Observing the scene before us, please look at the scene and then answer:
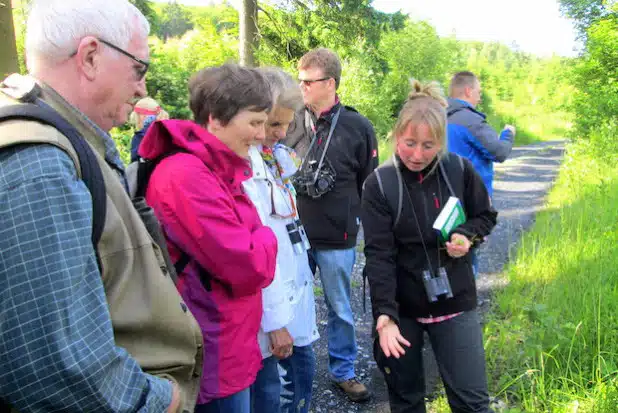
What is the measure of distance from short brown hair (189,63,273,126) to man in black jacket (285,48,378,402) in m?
1.39

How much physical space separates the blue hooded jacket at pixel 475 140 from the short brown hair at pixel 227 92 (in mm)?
2783

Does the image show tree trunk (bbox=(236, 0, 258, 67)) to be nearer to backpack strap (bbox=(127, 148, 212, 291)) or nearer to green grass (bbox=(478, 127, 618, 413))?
green grass (bbox=(478, 127, 618, 413))

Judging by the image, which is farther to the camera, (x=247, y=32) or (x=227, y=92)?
(x=247, y=32)

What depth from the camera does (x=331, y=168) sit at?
11.1ft

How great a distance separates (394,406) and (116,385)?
1767mm

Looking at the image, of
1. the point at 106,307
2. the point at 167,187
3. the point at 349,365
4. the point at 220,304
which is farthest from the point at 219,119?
the point at 349,365

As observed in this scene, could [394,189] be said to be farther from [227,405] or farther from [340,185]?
[227,405]

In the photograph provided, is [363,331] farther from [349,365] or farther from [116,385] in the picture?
[116,385]

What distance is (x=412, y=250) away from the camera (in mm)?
2438

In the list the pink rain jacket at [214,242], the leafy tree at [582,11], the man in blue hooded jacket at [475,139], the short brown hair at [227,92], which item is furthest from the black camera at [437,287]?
the leafy tree at [582,11]

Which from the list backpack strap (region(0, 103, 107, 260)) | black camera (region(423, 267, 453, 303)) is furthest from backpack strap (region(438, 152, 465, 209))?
backpack strap (region(0, 103, 107, 260))

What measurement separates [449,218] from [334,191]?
3.98 ft

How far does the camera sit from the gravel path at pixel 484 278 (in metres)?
3.37

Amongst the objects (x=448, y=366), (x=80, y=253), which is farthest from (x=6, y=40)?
(x=448, y=366)
